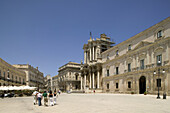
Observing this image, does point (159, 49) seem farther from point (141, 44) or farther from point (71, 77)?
point (71, 77)

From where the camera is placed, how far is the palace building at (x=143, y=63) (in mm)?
26064

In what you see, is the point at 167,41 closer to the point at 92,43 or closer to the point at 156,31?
the point at 156,31

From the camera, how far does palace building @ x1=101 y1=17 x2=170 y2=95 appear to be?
2606 cm

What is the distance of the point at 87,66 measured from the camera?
5791 cm

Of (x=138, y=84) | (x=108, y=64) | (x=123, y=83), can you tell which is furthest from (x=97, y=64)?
(x=138, y=84)

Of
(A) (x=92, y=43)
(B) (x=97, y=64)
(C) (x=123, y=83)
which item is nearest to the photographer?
(C) (x=123, y=83)

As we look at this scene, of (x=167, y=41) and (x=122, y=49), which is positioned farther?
(x=122, y=49)

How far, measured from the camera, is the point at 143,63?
30.7m

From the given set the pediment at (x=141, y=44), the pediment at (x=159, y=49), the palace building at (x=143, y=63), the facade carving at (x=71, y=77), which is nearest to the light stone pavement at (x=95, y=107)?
the palace building at (x=143, y=63)

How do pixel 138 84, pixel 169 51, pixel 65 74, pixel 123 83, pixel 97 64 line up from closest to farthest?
pixel 169 51 < pixel 138 84 < pixel 123 83 < pixel 97 64 < pixel 65 74

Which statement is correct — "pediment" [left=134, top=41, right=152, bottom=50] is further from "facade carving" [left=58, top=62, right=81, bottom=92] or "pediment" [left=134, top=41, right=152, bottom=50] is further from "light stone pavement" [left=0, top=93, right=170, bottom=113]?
"facade carving" [left=58, top=62, right=81, bottom=92]

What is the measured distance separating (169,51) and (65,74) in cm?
5664

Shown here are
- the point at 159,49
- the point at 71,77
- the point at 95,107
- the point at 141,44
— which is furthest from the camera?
the point at 71,77

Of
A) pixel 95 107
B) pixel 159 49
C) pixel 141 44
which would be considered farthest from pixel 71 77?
pixel 95 107
